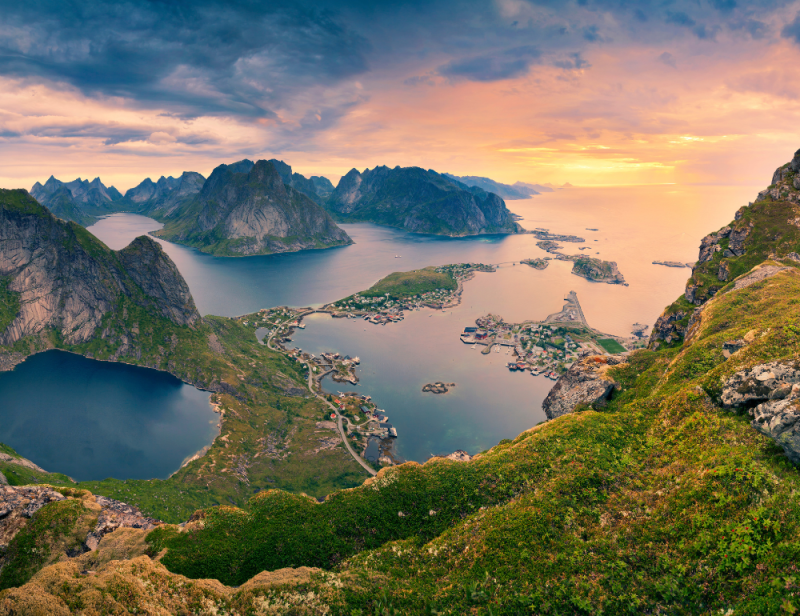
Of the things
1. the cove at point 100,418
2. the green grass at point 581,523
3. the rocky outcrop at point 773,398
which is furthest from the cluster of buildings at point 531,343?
the cove at point 100,418

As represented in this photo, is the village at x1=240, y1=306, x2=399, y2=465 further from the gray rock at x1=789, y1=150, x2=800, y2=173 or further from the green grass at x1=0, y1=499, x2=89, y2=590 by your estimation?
the gray rock at x1=789, y1=150, x2=800, y2=173

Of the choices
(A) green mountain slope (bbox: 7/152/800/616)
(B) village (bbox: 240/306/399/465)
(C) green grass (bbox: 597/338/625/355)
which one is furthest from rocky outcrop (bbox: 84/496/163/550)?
(C) green grass (bbox: 597/338/625/355)

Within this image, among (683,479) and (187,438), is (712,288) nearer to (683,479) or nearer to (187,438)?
(683,479)

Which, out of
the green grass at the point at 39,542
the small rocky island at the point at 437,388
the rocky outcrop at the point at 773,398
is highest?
the rocky outcrop at the point at 773,398

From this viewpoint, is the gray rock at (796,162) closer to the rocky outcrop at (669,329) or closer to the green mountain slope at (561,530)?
the rocky outcrop at (669,329)

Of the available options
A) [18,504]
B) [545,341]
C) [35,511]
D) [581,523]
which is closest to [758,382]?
[581,523]

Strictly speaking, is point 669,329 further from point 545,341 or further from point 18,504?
point 18,504

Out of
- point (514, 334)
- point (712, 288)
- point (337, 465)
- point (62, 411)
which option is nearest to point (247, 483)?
point (337, 465)
